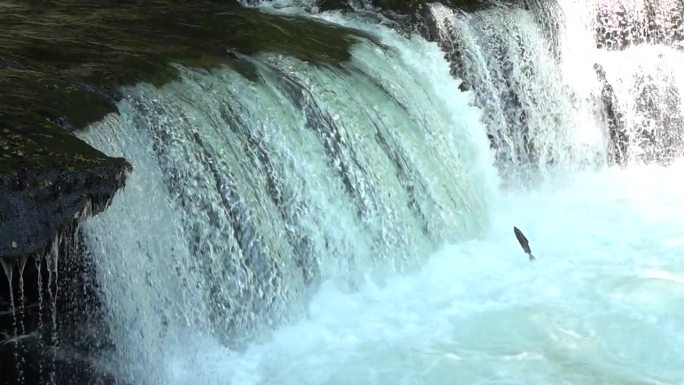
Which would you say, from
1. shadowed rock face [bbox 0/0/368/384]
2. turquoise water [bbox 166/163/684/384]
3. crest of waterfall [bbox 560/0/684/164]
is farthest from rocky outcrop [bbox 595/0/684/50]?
shadowed rock face [bbox 0/0/368/384]

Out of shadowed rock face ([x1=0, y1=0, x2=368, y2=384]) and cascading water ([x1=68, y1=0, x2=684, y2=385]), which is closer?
shadowed rock face ([x1=0, y1=0, x2=368, y2=384])

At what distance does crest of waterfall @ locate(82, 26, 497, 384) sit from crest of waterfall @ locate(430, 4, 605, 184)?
0.72 metres

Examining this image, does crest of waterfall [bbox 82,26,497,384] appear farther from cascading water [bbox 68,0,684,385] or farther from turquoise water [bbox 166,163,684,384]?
turquoise water [bbox 166,163,684,384]

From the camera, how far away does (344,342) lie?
18.9ft

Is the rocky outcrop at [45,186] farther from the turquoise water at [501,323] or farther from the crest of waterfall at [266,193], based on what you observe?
the turquoise water at [501,323]

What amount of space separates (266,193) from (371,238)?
1.03m

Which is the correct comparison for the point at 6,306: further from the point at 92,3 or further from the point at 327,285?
the point at 92,3

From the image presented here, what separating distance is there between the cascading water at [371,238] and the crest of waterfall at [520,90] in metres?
0.03

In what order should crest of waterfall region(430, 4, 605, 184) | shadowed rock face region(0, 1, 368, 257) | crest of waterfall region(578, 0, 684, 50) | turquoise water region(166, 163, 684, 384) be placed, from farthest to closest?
crest of waterfall region(578, 0, 684, 50)
crest of waterfall region(430, 4, 605, 184)
turquoise water region(166, 163, 684, 384)
shadowed rock face region(0, 1, 368, 257)

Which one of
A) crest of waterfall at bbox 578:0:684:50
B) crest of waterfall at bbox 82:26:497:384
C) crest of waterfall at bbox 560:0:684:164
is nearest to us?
crest of waterfall at bbox 82:26:497:384

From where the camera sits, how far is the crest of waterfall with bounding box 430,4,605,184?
8617 mm

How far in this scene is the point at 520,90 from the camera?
9023mm

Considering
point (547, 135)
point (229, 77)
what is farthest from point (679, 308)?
point (229, 77)

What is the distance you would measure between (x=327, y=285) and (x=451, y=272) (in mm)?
1123
